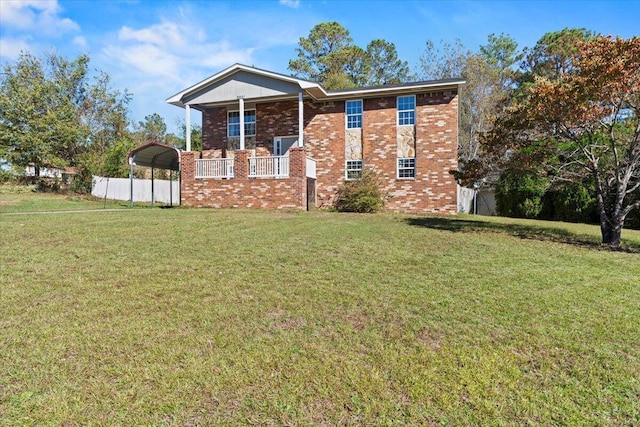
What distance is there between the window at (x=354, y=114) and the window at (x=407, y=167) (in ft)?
8.56

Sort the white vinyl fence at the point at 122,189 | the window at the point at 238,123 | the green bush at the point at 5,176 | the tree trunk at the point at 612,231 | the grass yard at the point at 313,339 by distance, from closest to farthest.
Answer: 1. the grass yard at the point at 313,339
2. the tree trunk at the point at 612,231
3. the window at the point at 238,123
4. the white vinyl fence at the point at 122,189
5. the green bush at the point at 5,176

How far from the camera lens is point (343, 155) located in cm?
1736

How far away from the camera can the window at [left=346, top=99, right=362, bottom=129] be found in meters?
17.2

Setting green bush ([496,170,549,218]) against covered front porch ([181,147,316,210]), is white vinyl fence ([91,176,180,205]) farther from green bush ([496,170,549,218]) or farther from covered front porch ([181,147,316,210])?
green bush ([496,170,549,218])

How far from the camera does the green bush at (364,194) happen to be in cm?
1543

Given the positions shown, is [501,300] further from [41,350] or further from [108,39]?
[108,39]

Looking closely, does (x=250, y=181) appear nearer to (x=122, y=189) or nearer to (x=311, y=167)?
(x=311, y=167)

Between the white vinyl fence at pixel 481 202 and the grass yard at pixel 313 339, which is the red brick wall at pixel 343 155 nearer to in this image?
the white vinyl fence at pixel 481 202

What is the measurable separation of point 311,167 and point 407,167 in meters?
4.37

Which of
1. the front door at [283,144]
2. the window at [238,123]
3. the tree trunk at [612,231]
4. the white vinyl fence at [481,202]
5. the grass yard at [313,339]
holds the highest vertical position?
the window at [238,123]

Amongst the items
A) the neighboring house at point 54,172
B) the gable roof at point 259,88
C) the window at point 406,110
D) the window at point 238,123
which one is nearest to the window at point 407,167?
the window at point 406,110

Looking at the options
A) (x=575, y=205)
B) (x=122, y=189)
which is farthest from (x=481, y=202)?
(x=122, y=189)

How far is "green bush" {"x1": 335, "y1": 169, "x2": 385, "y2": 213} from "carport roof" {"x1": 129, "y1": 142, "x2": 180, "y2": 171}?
8340 mm

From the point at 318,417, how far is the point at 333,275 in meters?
2.79
